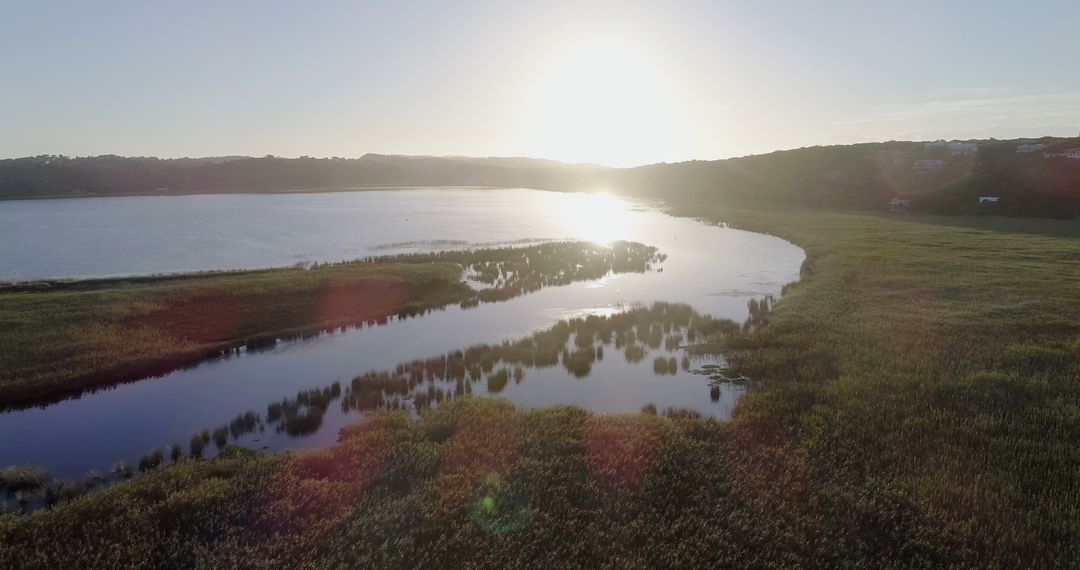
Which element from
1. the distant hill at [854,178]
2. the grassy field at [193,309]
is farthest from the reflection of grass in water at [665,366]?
the distant hill at [854,178]

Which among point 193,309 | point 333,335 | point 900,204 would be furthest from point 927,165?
point 193,309

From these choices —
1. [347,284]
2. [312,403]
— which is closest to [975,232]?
[347,284]

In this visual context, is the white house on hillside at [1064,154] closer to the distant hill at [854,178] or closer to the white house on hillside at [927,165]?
the distant hill at [854,178]

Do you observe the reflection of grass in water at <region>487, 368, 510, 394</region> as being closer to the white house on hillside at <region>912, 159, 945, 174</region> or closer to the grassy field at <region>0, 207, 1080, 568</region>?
the grassy field at <region>0, 207, 1080, 568</region>

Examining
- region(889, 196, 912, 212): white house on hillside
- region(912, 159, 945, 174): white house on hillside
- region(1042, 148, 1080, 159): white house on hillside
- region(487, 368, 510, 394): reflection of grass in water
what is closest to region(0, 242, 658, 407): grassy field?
region(487, 368, 510, 394): reflection of grass in water

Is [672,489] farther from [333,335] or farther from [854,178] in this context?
[854,178]

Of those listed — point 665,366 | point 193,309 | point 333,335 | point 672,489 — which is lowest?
point 665,366
